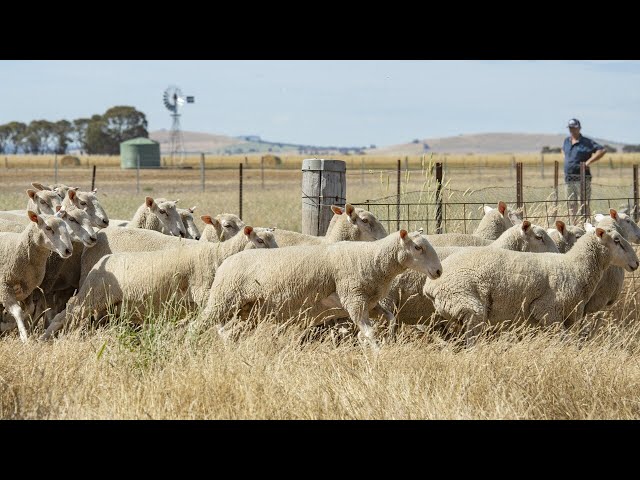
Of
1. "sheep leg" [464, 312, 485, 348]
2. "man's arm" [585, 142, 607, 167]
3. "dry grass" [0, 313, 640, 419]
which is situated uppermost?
"man's arm" [585, 142, 607, 167]

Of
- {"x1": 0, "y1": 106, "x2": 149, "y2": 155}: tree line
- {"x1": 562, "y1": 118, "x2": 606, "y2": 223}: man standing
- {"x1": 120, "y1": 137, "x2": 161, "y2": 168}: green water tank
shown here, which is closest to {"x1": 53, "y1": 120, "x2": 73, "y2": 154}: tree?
{"x1": 0, "y1": 106, "x2": 149, "y2": 155}: tree line

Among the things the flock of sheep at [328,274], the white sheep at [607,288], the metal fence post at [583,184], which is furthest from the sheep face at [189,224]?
the metal fence post at [583,184]

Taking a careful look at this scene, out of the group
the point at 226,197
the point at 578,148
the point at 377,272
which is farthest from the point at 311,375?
the point at 226,197

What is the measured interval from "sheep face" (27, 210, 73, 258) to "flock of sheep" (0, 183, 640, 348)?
0.01 m

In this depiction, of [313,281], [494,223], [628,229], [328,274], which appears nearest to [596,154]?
[494,223]

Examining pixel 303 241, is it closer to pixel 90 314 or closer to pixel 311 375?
pixel 90 314

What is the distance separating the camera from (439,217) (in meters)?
12.0

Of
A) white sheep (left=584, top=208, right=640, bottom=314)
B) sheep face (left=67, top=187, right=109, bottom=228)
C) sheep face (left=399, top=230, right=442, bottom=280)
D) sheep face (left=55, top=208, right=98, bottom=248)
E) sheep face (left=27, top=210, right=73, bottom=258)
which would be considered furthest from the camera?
sheep face (left=67, top=187, right=109, bottom=228)

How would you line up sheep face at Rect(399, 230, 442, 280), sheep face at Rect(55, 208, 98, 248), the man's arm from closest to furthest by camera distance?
sheep face at Rect(399, 230, 442, 280) < sheep face at Rect(55, 208, 98, 248) < the man's arm

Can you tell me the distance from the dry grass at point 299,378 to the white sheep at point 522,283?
17.8 inches

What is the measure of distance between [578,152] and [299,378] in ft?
29.6

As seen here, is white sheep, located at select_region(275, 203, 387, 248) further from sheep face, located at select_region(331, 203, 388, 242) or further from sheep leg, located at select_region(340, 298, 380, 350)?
sheep leg, located at select_region(340, 298, 380, 350)

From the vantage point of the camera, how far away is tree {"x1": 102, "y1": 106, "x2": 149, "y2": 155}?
4525 inches

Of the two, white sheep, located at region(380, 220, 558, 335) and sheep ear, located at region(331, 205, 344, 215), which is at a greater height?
Result: sheep ear, located at region(331, 205, 344, 215)
